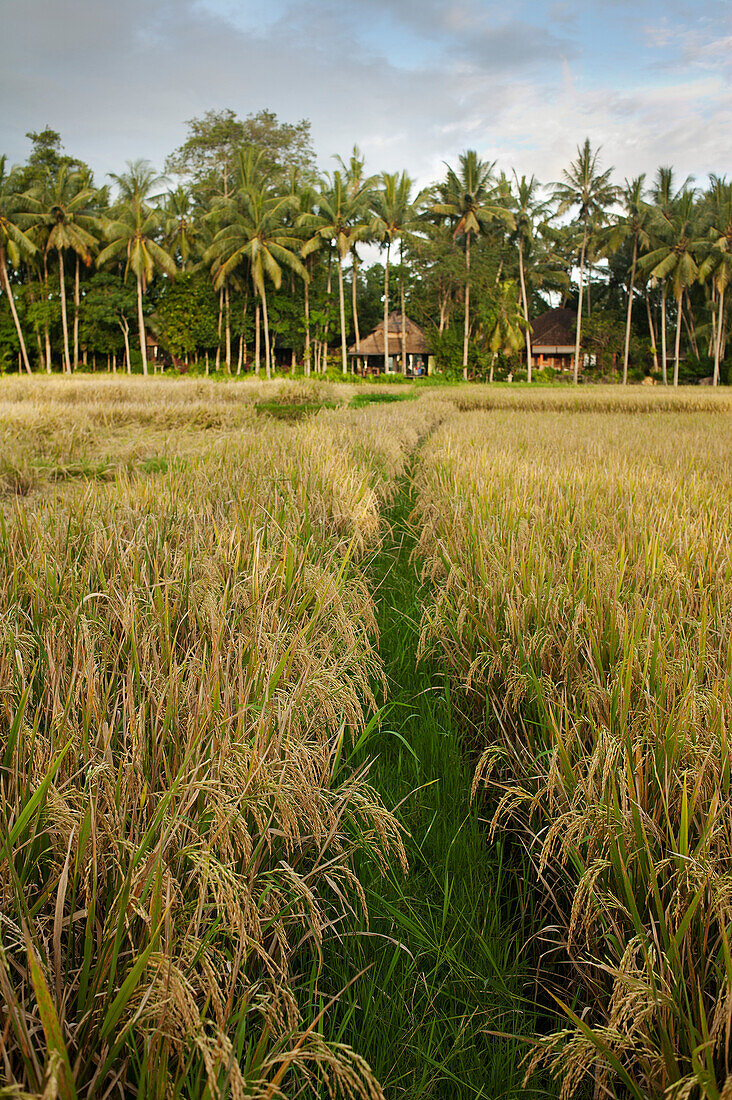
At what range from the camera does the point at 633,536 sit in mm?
2840

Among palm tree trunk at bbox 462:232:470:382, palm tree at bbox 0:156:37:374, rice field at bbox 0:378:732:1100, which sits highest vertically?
palm tree at bbox 0:156:37:374

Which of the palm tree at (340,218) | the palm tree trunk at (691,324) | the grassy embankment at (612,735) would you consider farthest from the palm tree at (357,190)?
the grassy embankment at (612,735)

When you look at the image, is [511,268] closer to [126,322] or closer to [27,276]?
[126,322]

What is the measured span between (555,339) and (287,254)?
21.4 m

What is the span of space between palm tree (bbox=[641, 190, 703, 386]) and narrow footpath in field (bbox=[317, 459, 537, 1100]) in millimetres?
35664

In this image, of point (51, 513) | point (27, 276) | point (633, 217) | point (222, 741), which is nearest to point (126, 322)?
point (27, 276)

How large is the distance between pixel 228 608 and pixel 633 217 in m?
40.3

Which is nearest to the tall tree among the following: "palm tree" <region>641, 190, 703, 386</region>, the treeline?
the treeline

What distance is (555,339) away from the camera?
44000 mm

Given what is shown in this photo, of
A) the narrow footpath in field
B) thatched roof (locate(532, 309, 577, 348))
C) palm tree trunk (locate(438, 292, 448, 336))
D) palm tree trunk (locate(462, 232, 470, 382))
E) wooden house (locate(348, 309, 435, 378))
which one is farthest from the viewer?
thatched roof (locate(532, 309, 577, 348))

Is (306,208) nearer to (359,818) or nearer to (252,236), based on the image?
(252,236)

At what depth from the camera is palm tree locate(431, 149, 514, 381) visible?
3172 cm

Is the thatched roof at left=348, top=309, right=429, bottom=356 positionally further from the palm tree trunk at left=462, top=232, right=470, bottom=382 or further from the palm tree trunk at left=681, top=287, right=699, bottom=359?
the palm tree trunk at left=681, top=287, right=699, bottom=359

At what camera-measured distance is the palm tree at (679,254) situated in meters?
32.6
